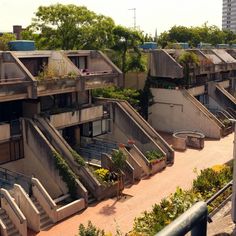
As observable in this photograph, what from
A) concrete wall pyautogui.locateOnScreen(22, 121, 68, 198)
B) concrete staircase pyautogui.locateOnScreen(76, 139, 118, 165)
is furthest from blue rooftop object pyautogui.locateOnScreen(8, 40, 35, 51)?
concrete staircase pyautogui.locateOnScreen(76, 139, 118, 165)

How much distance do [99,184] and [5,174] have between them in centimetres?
588

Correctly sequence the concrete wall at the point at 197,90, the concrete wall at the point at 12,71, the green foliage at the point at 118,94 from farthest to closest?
the concrete wall at the point at 197,90, the green foliage at the point at 118,94, the concrete wall at the point at 12,71

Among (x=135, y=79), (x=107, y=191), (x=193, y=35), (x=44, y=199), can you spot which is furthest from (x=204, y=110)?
(x=193, y=35)

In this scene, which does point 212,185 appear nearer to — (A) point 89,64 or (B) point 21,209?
(B) point 21,209

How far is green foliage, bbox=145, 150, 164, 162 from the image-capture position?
28684 millimetres

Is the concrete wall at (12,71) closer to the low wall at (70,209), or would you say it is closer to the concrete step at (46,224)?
the low wall at (70,209)

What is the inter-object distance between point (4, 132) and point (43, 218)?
262 inches

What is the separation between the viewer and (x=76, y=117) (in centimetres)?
2892

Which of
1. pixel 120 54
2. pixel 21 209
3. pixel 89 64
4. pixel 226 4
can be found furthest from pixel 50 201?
pixel 226 4

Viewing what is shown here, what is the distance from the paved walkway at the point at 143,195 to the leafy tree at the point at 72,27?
15773mm

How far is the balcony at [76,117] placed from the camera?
27422mm

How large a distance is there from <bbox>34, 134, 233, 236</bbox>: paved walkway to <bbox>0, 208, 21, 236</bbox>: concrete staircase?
133cm

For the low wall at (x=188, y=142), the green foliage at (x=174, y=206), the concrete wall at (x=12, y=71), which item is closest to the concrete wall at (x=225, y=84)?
the low wall at (x=188, y=142)

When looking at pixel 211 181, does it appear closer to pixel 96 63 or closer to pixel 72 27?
pixel 96 63
